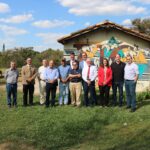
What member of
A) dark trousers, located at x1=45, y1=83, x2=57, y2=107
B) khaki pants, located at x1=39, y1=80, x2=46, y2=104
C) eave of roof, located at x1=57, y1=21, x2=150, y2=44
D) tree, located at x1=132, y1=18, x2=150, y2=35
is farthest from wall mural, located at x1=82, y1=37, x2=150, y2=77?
tree, located at x1=132, y1=18, x2=150, y2=35

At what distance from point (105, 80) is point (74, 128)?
3.92 m

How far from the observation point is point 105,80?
48.0 ft

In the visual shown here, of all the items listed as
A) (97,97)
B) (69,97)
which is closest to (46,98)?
(69,97)

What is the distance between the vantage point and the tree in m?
48.1

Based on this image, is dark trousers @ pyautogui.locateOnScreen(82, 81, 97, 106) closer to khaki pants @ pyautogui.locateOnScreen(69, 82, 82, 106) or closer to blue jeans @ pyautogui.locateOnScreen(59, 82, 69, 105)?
khaki pants @ pyautogui.locateOnScreen(69, 82, 82, 106)

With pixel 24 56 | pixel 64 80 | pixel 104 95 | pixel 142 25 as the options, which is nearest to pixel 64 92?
pixel 64 80

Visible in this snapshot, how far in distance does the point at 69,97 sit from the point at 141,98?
→ 3.36 meters

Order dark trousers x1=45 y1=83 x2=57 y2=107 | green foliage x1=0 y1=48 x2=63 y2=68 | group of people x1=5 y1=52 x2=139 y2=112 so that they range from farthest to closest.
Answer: green foliage x1=0 y1=48 x2=63 y2=68
dark trousers x1=45 y1=83 x2=57 y2=107
group of people x1=5 y1=52 x2=139 y2=112

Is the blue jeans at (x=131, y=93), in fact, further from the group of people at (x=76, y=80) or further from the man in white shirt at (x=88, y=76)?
the man in white shirt at (x=88, y=76)

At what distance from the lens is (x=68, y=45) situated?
20.5 m

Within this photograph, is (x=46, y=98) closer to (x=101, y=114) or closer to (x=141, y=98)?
(x=101, y=114)

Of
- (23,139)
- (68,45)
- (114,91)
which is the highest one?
(68,45)

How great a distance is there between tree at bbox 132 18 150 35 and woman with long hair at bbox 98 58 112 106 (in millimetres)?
34190

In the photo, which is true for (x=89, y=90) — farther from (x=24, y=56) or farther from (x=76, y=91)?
(x=24, y=56)
